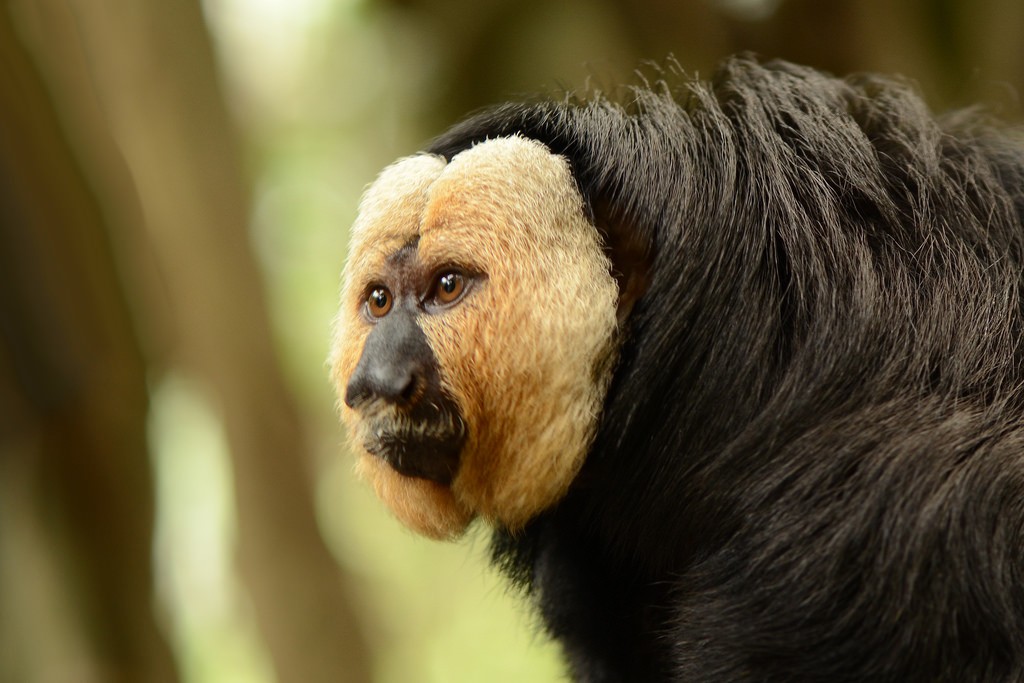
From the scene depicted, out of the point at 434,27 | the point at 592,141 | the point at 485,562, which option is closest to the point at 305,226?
the point at 434,27

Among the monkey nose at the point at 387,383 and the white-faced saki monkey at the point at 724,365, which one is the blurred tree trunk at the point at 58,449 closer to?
the white-faced saki monkey at the point at 724,365

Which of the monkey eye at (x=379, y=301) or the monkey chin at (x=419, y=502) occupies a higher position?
the monkey eye at (x=379, y=301)

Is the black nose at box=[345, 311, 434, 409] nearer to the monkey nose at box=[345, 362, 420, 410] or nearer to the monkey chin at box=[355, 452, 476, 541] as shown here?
the monkey nose at box=[345, 362, 420, 410]

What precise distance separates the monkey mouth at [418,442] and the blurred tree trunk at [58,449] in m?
1.83

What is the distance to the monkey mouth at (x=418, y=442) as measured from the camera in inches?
85.5

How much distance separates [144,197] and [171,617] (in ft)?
5.25

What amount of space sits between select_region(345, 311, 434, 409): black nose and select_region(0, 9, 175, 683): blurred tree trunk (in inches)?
74.5

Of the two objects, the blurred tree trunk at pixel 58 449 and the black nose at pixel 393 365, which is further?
the blurred tree trunk at pixel 58 449

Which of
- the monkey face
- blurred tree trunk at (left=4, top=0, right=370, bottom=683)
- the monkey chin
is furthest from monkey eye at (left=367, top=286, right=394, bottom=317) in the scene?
blurred tree trunk at (left=4, top=0, right=370, bottom=683)

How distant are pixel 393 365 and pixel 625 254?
55 cm

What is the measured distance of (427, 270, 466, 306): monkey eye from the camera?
2.21 m

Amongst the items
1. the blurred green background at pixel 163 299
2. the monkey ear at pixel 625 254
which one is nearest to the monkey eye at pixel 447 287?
the monkey ear at pixel 625 254

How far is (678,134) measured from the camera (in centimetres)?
223

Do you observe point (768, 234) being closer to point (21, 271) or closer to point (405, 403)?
point (405, 403)
